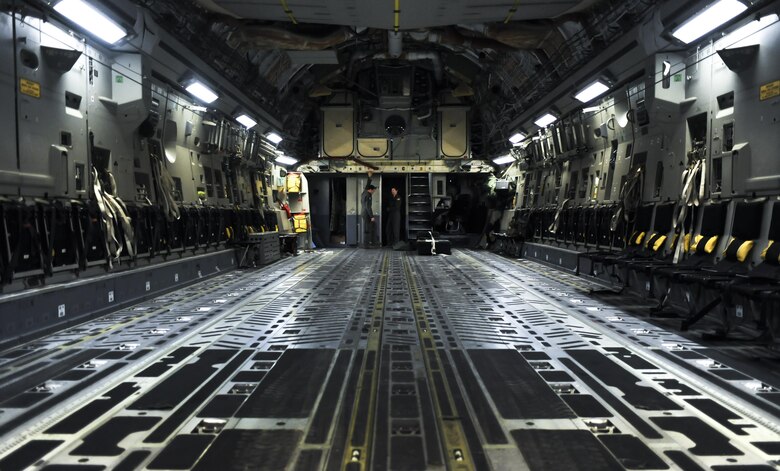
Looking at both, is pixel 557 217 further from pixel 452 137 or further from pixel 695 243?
pixel 452 137

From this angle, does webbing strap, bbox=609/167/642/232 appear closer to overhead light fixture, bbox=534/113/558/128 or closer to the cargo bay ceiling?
the cargo bay ceiling

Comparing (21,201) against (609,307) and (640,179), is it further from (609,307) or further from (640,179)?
(640,179)

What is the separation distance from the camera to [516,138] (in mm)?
18172

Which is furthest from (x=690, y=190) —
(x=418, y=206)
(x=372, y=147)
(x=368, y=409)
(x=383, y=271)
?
(x=372, y=147)

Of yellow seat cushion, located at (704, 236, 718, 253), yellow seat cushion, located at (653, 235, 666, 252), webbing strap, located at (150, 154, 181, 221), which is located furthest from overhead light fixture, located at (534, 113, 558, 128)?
webbing strap, located at (150, 154, 181, 221)

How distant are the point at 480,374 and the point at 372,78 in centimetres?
2008

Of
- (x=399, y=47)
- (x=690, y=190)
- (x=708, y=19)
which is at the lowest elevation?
(x=690, y=190)

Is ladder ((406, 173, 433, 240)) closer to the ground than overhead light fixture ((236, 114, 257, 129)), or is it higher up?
closer to the ground

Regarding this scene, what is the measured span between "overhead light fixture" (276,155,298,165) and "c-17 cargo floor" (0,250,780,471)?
13.4 metres

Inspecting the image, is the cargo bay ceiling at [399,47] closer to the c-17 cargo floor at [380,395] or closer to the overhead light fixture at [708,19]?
the overhead light fixture at [708,19]

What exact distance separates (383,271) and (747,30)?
8493mm

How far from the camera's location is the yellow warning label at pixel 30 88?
6.11 metres

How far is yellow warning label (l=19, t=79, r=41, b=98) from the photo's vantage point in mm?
6107

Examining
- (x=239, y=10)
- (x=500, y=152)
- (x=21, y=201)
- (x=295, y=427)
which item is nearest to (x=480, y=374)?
(x=295, y=427)
